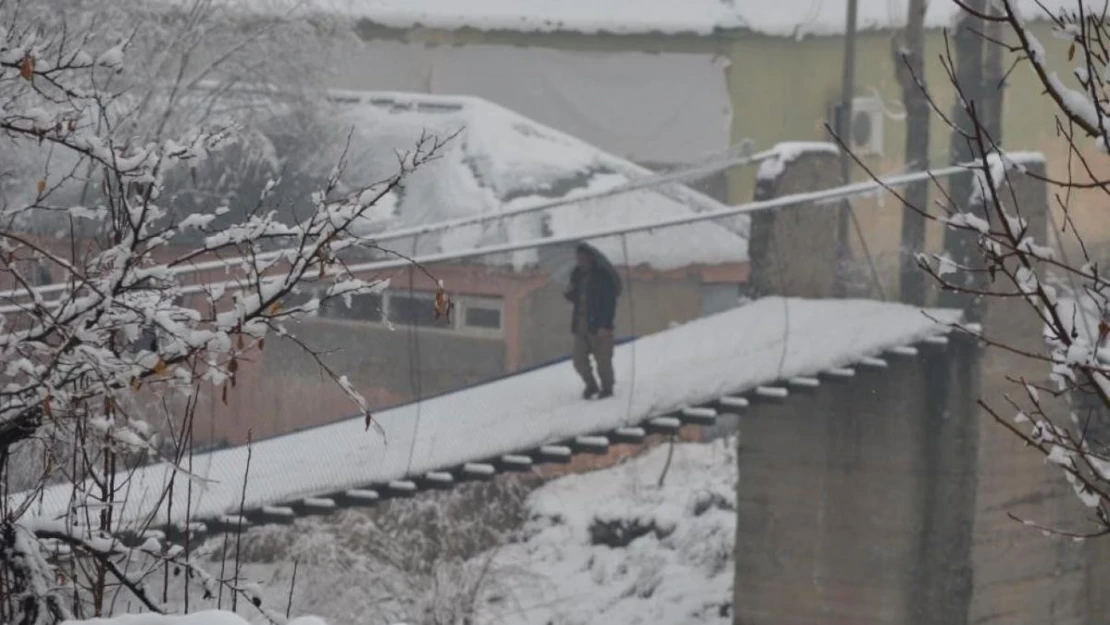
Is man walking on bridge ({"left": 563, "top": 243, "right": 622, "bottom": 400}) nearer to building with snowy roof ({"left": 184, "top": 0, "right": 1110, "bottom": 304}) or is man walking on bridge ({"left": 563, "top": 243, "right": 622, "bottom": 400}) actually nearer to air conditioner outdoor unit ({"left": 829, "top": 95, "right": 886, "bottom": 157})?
building with snowy roof ({"left": 184, "top": 0, "right": 1110, "bottom": 304})

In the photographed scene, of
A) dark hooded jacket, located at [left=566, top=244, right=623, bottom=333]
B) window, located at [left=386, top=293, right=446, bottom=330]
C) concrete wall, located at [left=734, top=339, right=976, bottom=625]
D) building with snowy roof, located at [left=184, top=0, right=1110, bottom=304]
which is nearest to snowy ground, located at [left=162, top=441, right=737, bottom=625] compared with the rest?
concrete wall, located at [left=734, top=339, right=976, bottom=625]

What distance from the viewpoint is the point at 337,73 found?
2675cm

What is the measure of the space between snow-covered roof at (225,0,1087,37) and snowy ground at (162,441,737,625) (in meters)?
8.28

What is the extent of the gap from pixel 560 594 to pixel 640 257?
7018 mm

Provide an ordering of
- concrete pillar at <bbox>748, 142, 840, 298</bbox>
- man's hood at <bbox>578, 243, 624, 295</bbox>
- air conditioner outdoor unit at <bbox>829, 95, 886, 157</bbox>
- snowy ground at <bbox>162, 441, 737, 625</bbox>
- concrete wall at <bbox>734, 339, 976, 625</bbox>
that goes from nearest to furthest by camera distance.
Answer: man's hood at <bbox>578, 243, 624, 295</bbox>, concrete pillar at <bbox>748, 142, 840, 298</bbox>, concrete wall at <bbox>734, 339, 976, 625</bbox>, snowy ground at <bbox>162, 441, 737, 625</bbox>, air conditioner outdoor unit at <bbox>829, 95, 886, 157</bbox>

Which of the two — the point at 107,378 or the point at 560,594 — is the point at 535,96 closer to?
the point at 560,594

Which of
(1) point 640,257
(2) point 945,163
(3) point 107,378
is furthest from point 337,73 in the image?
(3) point 107,378

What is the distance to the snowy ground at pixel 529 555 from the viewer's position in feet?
72.2

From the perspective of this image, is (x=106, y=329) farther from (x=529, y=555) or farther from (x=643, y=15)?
(x=643, y=15)

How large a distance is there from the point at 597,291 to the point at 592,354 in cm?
49

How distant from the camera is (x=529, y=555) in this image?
24.7 m

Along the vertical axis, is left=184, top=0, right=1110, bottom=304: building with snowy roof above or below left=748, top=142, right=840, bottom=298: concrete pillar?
above

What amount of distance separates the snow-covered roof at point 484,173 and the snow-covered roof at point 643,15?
394cm

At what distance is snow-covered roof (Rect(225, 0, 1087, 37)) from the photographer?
3325cm
